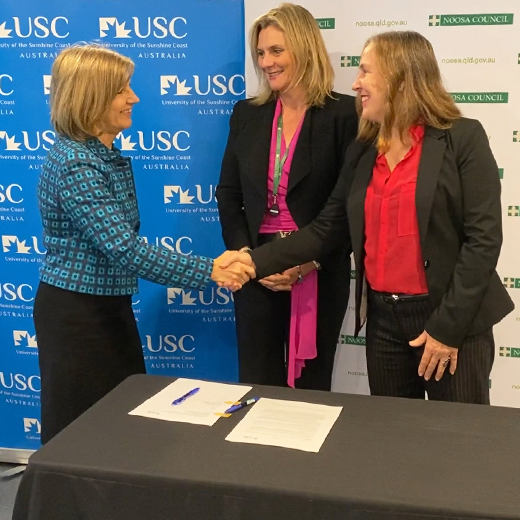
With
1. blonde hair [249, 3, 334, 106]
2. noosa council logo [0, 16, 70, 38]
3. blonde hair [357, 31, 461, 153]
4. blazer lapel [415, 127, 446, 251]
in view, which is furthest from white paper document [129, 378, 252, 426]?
noosa council logo [0, 16, 70, 38]

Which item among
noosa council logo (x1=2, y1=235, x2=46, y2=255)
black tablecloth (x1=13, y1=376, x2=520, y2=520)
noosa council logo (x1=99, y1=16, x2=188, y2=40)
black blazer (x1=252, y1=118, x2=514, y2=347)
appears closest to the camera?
black tablecloth (x1=13, y1=376, x2=520, y2=520)

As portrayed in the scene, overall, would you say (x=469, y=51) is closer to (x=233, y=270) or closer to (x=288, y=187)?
(x=288, y=187)

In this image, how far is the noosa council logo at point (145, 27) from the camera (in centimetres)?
277

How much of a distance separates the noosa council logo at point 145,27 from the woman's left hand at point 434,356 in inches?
66.9

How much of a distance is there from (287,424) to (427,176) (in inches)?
32.6

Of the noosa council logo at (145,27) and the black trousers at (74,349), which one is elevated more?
the noosa council logo at (145,27)

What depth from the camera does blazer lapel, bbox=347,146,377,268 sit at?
2.02 meters

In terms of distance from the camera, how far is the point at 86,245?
2051 mm

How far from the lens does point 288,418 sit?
60.1 inches

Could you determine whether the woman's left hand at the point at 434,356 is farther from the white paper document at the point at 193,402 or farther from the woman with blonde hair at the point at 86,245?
the woman with blonde hair at the point at 86,245

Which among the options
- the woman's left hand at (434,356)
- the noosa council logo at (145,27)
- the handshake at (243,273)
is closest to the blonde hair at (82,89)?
the handshake at (243,273)

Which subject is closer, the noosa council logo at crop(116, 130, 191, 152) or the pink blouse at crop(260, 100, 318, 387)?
the pink blouse at crop(260, 100, 318, 387)

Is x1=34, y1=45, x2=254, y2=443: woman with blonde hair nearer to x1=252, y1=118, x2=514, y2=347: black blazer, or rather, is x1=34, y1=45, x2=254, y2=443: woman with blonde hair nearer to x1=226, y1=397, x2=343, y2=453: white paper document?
x1=226, y1=397, x2=343, y2=453: white paper document

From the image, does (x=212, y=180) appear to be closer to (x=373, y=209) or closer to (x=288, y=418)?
(x=373, y=209)
